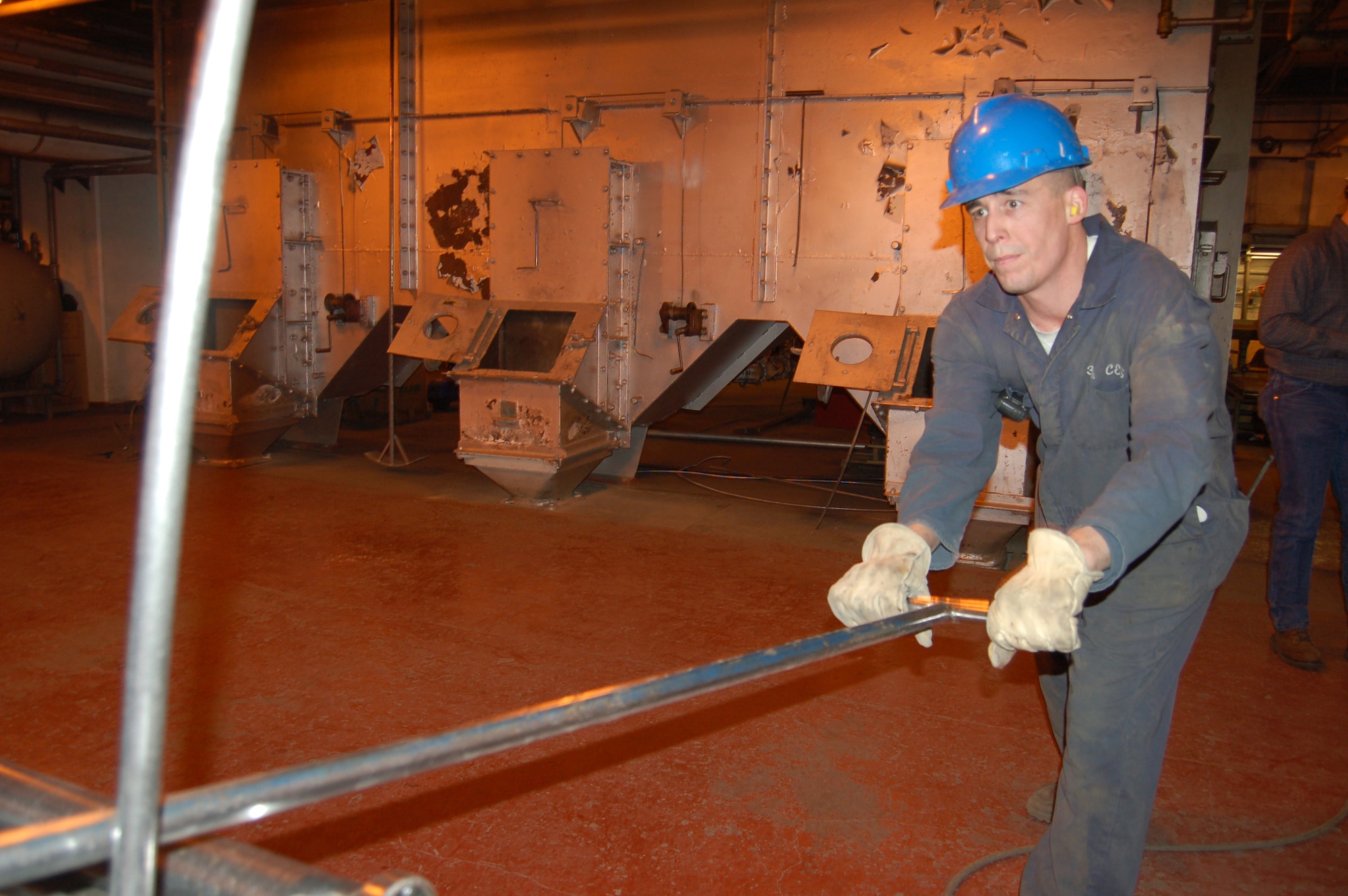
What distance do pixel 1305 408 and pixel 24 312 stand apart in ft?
26.5

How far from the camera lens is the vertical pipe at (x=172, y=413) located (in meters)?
0.47

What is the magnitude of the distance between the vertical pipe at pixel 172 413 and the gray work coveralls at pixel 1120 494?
124 centimetres

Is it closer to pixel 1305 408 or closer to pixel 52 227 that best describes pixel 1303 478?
pixel 1305 408

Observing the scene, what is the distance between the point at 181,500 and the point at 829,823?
184 cm

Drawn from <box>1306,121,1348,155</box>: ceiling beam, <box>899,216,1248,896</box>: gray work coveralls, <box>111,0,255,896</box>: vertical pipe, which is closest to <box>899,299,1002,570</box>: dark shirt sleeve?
<box>899,216,1248,896</box>: gray work coveralls

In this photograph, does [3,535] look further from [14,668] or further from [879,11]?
[879,11]

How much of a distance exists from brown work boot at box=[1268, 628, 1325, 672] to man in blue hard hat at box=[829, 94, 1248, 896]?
5.35 ft

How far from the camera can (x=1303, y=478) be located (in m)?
2.93

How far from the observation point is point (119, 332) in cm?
553

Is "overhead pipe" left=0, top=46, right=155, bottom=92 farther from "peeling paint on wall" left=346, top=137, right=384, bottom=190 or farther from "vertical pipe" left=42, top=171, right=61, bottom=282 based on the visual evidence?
"peeling paint on wall" left=346, top=137, right=384, bottom=190

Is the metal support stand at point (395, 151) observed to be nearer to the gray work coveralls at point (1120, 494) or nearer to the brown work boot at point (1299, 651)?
the gray work coveralls at point (1120, 494)

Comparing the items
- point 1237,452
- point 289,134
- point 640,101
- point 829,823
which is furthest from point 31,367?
point 1237,452

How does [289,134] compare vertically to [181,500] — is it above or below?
above

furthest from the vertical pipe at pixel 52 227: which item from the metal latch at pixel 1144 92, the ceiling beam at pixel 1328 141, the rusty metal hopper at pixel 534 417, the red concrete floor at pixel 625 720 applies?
the ceiling beam at pixel 1328 141
